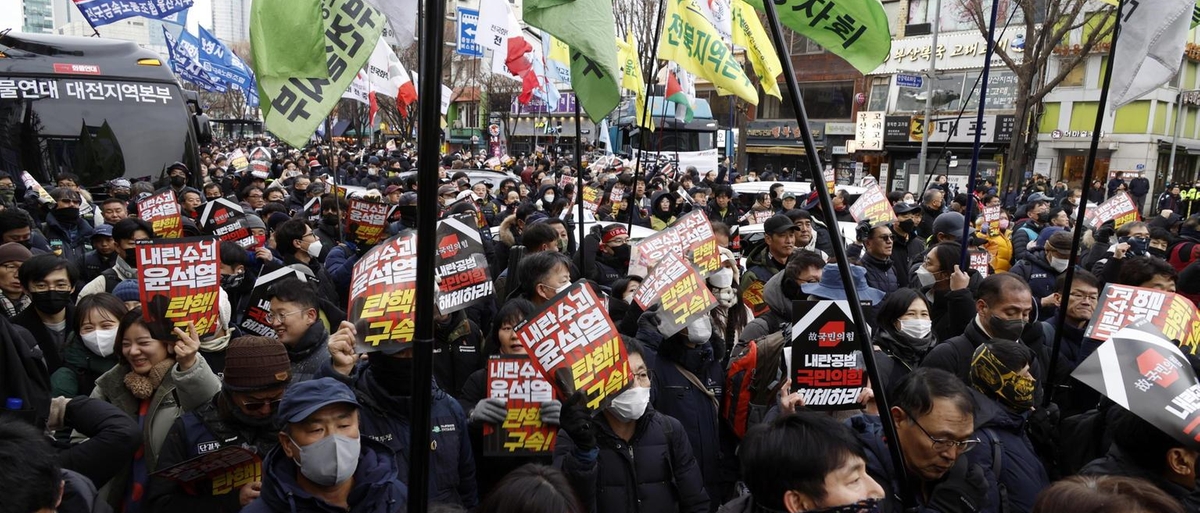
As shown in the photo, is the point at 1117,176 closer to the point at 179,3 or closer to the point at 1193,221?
the point at 1193,221

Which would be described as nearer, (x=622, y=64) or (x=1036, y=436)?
(x=1036, y=436)

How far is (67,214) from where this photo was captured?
26.1 feet

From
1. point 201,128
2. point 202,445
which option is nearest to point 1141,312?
point 202,445

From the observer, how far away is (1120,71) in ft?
14.8

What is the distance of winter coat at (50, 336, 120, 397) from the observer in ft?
13.5

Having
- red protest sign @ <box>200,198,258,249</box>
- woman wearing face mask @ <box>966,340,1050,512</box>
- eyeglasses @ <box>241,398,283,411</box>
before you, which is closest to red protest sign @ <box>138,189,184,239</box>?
red protest sign @ <box>200,198,258,249</box>

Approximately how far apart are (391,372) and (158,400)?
1.04 meters

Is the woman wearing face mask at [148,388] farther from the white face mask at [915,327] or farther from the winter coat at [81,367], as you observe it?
the white face mask at [915,327]

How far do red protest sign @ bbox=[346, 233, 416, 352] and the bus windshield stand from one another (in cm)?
866

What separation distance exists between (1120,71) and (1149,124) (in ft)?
103

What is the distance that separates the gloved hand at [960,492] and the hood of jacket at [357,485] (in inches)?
73.9

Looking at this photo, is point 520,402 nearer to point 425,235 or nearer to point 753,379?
point 753,379

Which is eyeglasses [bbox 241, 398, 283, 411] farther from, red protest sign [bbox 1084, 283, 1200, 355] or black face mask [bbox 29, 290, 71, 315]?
red protest sign [bbox 1084, 283, 1200, 355]

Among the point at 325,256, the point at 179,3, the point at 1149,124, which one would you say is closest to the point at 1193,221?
the point at 325,256
